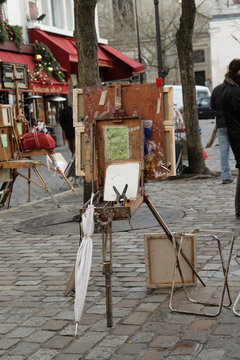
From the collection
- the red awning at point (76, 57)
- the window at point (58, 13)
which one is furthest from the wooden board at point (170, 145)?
the window at point (58, 13)

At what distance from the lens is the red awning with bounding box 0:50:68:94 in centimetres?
2278

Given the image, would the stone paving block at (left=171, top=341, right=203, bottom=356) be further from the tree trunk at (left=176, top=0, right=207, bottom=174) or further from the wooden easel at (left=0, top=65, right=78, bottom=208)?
the tree trunk at (left=176, top=0, right=207, bottom=174)

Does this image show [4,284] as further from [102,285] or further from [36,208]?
[36,208]

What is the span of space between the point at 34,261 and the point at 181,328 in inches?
105

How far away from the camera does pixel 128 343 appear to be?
4.46 meters

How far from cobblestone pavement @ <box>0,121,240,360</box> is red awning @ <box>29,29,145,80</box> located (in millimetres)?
17723

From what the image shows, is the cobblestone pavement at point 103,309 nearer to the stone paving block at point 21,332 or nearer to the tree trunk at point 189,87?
the stone paving block at point 21,332

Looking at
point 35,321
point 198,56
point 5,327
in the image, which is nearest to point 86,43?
point 35,321

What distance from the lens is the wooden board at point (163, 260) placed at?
222 inches

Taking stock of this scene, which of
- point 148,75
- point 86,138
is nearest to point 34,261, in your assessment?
point 86,138

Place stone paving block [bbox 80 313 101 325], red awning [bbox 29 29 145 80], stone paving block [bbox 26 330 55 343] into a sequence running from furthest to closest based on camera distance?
red awning [bbox 29 29 145 80], stone paving block [bbox 80 313 101 325], stone paving block [bbox 26 330 55 343]

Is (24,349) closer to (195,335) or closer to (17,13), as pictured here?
(195,335)

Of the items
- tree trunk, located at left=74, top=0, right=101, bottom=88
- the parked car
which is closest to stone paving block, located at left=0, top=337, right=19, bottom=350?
tree trunk, located at left=74, top=0, right=101, bottom=88

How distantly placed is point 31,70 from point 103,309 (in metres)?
19.5
